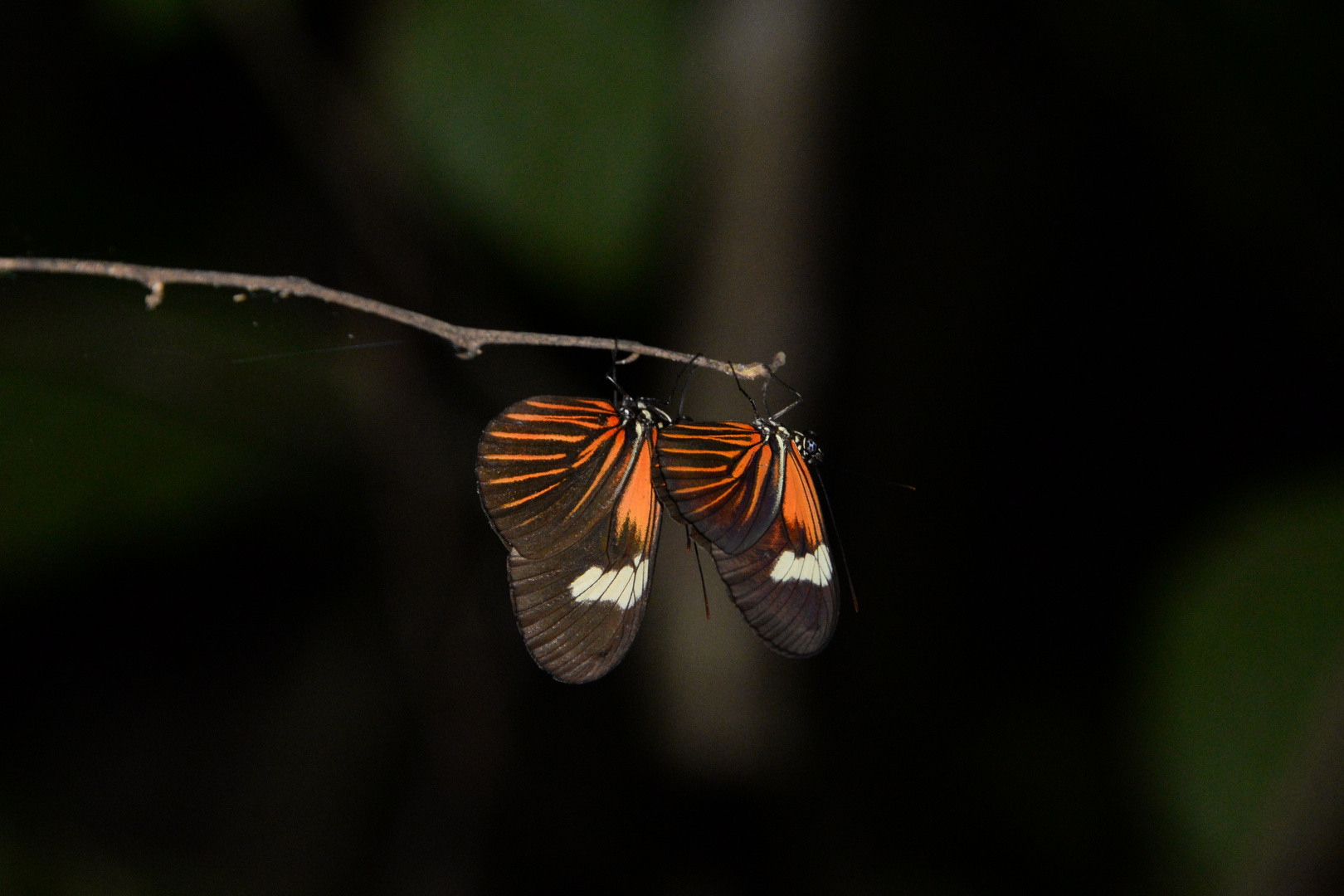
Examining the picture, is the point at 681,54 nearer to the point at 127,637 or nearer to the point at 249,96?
the point at 249,96

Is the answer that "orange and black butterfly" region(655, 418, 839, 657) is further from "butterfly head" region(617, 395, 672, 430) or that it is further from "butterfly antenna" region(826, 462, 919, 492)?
"butterfly antenna" region(826, 462, 919, 492)

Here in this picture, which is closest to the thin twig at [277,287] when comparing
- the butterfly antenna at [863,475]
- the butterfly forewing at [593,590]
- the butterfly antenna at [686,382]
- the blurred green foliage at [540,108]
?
the butterfly antenna at [686,382]

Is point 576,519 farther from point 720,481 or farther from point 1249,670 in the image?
point 1249,670

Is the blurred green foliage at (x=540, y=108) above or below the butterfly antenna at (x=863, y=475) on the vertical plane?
above

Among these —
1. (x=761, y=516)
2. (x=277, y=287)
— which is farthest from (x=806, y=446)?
Answer: (x=277, y=287)

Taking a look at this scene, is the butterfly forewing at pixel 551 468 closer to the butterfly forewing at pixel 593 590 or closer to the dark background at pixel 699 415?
the butterfly forewing at pixel 593 590

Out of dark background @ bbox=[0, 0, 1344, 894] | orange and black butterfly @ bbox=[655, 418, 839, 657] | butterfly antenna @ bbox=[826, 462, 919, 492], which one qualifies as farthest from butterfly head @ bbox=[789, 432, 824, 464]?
butterfly antenna @ bbox=[826, 462, 919, 492]

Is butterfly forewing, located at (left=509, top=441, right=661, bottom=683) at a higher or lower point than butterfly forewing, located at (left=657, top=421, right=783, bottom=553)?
lower
